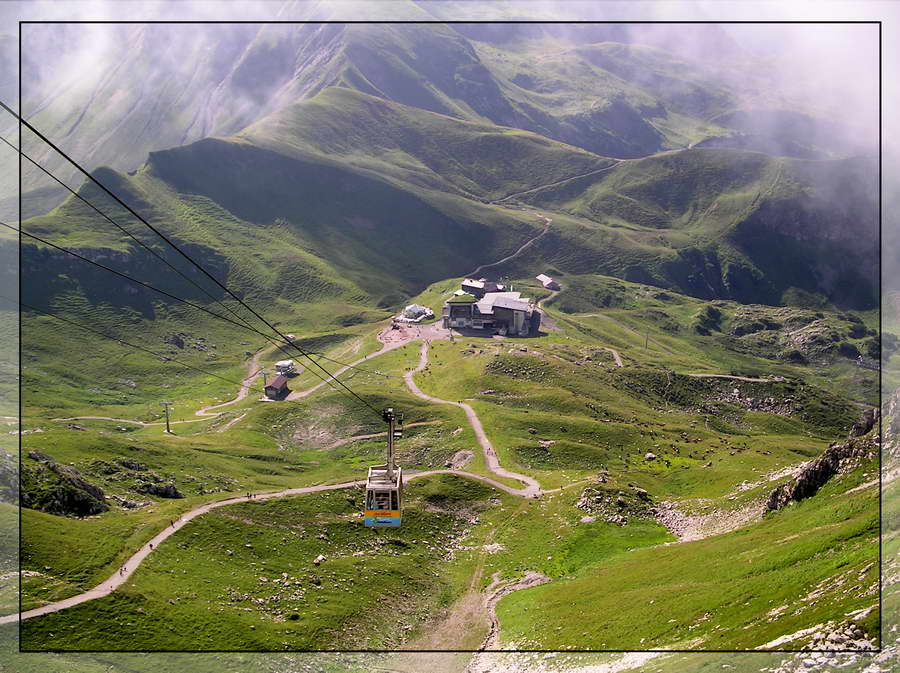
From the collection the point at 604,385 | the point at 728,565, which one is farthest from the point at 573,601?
the point at 604,385

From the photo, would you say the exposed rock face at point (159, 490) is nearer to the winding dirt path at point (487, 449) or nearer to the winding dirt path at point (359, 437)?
the winding dirt path at point (359, 437)

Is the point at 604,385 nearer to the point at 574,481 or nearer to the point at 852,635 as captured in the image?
the point at 574,481

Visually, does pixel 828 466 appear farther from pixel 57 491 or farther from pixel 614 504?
pixel 57 491

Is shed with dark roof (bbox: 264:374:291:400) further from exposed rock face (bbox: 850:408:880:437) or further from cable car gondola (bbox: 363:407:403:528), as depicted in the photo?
exposed rock face (bbox: 850:408:880:437)

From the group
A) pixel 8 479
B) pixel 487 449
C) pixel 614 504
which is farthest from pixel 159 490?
pixel 614 504

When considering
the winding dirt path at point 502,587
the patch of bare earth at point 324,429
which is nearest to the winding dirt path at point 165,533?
the winding dirt path at point 502,587
